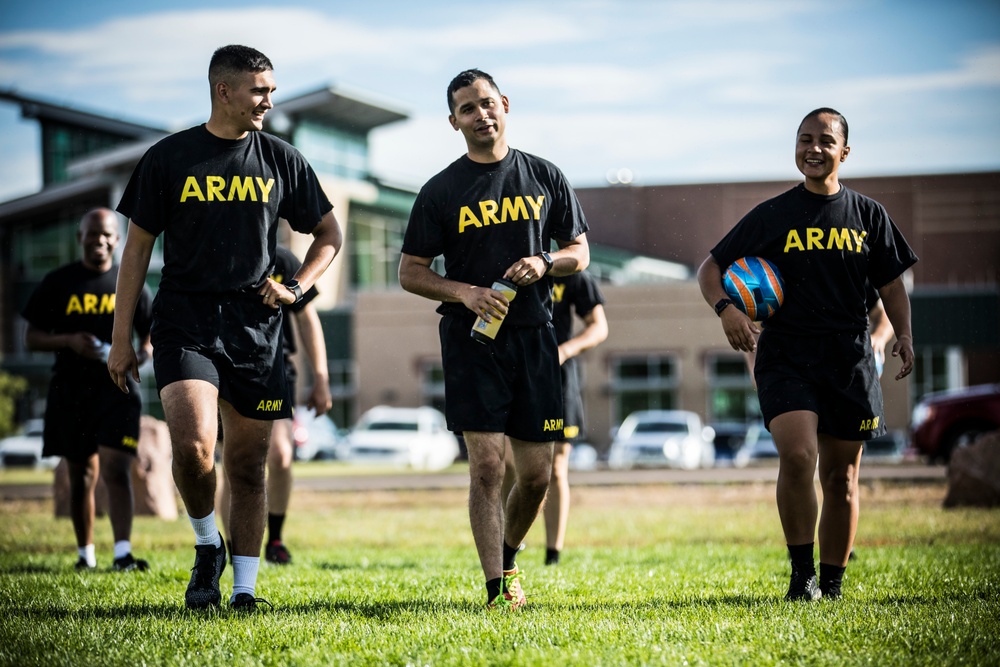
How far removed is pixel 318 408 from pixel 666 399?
135 feet

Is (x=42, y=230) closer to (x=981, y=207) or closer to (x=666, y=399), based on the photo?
(x=666, y=399)

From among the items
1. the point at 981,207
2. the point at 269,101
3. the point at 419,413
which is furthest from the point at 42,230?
the point at 269,101

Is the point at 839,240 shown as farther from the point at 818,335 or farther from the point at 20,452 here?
the point at 20,452

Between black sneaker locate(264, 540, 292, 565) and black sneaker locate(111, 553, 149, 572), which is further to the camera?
black sneaker locate(264, 540, 292, 565)

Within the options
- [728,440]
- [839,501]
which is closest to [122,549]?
[839,501]

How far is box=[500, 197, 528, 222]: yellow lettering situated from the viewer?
5.63m

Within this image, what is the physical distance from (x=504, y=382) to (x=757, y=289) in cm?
136

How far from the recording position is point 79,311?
319 inches

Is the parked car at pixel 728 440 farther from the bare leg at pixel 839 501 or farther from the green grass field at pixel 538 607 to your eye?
the bare leg at pixel 839 501

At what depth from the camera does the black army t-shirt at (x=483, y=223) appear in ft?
18.4

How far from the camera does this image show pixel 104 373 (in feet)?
26.3

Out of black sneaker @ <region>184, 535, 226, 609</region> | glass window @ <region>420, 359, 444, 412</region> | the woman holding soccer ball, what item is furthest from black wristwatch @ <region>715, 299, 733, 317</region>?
glass window @ <region>420, 359, 444, 412</region>

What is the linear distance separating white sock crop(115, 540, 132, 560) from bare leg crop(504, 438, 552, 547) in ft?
10.1

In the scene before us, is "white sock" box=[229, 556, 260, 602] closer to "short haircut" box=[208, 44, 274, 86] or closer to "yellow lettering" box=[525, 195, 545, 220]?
"yellow lettering" box=[525, 195, 545, 220]
